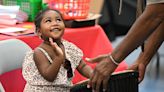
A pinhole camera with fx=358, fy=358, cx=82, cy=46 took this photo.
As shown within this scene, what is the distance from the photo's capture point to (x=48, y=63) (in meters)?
1.90

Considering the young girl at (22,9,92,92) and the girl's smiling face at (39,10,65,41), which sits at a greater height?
the girl's smiling face at (39,10,65,41)

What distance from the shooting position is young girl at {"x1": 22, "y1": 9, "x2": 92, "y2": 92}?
1874 millimetres

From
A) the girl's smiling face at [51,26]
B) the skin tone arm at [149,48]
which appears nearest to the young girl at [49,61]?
the girl's smiling face at [51,26]

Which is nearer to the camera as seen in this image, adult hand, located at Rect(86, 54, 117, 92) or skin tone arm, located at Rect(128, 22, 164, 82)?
adult hand, located at Rect(86, 54, 117, 92)

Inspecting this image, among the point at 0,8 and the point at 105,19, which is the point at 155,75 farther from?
the point at 0,8

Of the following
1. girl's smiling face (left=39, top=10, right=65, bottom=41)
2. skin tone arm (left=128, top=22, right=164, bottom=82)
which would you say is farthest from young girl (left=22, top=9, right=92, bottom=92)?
skin tone arm (left=128, top=22, right=164, bottom=82)

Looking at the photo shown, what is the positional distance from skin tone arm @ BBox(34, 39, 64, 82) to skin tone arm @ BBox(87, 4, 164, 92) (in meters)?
0.37

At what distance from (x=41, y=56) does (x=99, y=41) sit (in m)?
0.88

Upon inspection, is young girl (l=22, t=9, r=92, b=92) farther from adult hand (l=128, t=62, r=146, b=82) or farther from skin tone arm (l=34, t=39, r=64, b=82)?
adult hand (l=128, t=62, r=146, b=82)

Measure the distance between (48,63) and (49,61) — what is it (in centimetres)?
1

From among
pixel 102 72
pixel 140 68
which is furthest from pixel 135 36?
pixel 140 68

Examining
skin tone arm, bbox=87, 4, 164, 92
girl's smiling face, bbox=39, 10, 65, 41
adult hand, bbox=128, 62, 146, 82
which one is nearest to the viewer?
skin tone arm, bbox=87, 4, 164, 92

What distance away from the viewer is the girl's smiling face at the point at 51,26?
1953mm

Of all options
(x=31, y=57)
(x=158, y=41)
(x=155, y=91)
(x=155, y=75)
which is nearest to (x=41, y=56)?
(x=31, y=57)
